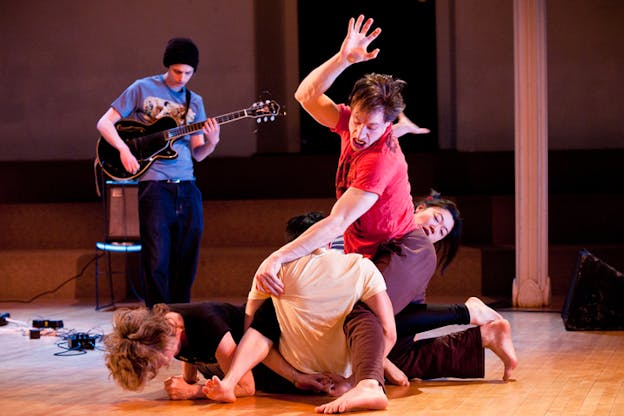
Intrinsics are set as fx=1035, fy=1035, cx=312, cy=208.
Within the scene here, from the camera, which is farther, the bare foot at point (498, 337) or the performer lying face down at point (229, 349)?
the bare foot at point (498, 337)

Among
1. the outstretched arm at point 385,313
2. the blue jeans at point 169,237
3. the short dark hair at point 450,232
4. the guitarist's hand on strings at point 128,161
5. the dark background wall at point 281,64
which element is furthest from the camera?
the dark background wall at point 281,64

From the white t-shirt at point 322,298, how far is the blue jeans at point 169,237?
1.86 meters

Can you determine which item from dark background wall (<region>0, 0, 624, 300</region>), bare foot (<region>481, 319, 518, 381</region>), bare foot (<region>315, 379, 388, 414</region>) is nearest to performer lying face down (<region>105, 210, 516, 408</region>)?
bare foot (<region>481, 319, 518, 381</region>)

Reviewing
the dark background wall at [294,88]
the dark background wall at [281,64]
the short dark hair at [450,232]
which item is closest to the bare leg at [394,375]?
the short dark hair at [450,232]

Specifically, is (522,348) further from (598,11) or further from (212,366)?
(598,11)

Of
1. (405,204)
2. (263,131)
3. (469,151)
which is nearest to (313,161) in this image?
(263,131)

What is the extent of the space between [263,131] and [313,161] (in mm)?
756

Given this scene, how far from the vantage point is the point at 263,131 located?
8883 millimetres

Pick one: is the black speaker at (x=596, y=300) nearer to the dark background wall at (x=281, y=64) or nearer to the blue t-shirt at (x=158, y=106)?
the blue t-shirt at (x=158, y=106)

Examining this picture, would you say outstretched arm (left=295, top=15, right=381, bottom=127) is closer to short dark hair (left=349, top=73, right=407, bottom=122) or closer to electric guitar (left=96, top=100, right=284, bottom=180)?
short dark hair (left=349, top=73, right=407, bottom=122)

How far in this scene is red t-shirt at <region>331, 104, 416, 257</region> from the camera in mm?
3848

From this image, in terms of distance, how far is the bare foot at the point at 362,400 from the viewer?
3.47m

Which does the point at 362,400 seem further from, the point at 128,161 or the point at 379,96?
the point at 128,161

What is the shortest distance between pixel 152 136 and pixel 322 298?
2297 mm
